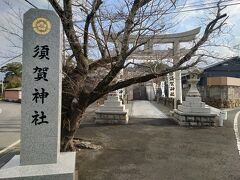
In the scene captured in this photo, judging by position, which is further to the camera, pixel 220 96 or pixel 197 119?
pixel 220 96

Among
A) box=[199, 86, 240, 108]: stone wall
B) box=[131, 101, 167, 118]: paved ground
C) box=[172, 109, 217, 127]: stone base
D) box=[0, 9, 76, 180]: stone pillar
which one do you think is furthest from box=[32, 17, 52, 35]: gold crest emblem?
box=[199, 86, 240, 108]: stone wall

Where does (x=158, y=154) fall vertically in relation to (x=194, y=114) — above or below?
below

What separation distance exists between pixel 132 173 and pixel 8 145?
16.7 feet

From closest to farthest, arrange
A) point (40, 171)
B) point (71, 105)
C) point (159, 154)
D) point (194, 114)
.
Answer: point (40, 171), point (71, 105), point (159, 154), point (194, 114)

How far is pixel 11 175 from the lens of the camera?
4746 millimetres

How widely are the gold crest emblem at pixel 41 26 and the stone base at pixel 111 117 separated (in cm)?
856

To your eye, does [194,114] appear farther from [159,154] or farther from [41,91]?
[41,91]

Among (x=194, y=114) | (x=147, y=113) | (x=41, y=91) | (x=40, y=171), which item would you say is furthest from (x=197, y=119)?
(x=40, y=171)

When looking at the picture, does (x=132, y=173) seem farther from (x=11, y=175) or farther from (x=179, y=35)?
(x=179, y=35)

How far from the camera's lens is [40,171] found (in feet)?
15.9

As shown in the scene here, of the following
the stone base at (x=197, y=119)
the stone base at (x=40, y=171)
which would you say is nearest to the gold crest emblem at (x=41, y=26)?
the stone base at (x=40, y=171)

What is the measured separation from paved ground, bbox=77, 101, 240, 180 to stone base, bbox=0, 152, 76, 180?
46.6 inches

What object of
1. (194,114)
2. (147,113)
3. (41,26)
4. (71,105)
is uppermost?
(41,26)

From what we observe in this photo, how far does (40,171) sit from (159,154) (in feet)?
13.4
